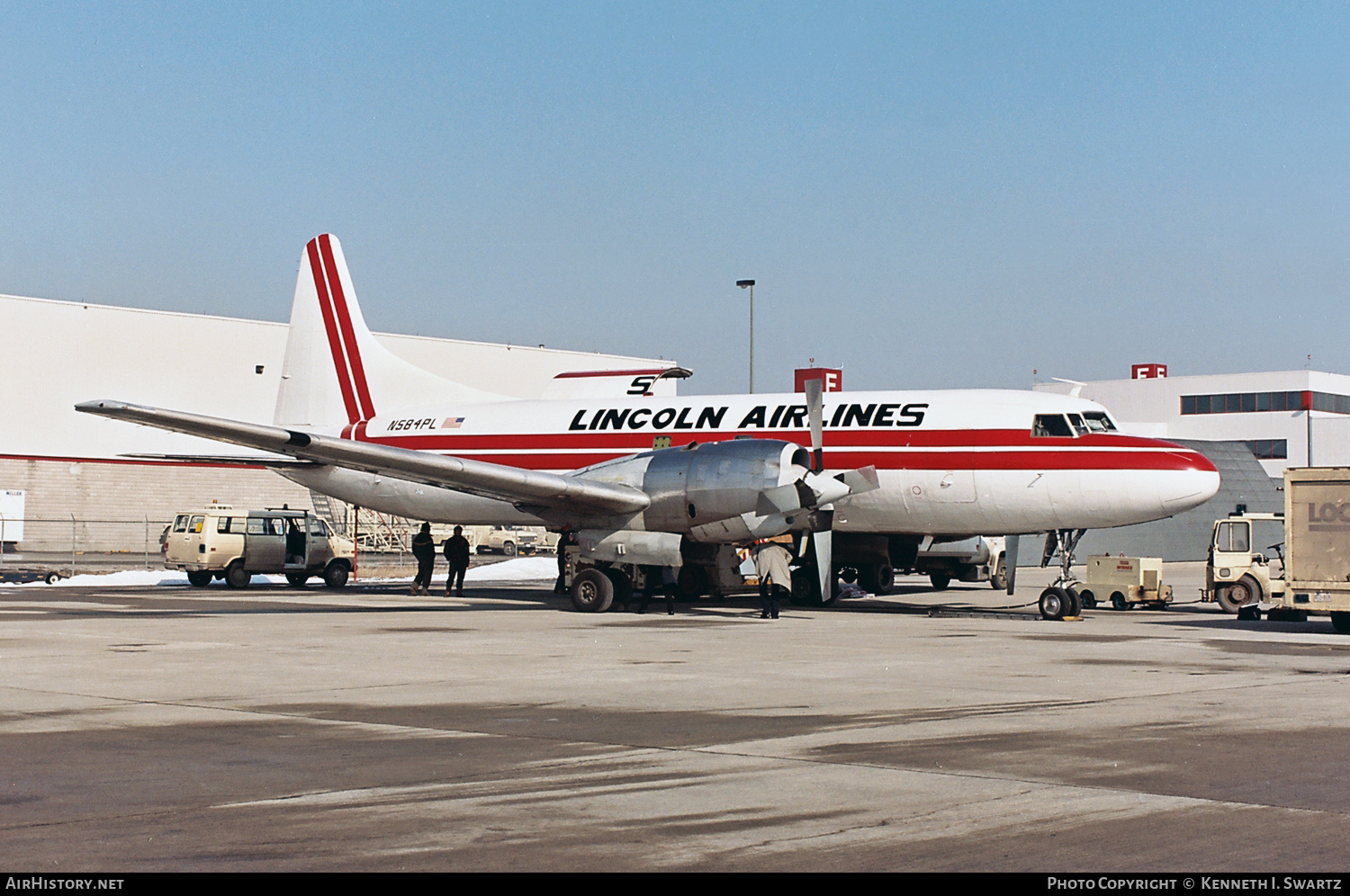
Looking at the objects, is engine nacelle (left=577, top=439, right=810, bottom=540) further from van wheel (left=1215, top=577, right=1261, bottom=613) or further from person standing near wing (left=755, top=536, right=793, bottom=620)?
van wheel (left=1215, top=577, right=1261, bottom=613)

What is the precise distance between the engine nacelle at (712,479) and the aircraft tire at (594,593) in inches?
64.1

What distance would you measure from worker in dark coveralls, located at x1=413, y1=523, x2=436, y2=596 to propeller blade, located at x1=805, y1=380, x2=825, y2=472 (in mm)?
10781

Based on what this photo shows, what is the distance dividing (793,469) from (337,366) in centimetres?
1526

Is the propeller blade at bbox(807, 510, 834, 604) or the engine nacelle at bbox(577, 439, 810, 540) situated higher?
the engine nacelle at bbox(577, 439, 810, 540)

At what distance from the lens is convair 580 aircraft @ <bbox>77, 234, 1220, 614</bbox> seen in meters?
24.3

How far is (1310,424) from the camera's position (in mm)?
87188

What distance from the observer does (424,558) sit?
32.8 meters

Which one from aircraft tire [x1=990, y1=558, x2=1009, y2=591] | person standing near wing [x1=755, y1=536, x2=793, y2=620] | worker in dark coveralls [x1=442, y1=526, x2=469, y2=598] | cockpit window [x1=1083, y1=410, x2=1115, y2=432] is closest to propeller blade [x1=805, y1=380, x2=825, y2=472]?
person standing near wing [x1=755, y1=536, x2=793, y2=620]

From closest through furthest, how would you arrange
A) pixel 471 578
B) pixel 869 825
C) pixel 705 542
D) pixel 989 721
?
pixel 869 825, pixel 989 721, pixel 705 542, pixel 471 578

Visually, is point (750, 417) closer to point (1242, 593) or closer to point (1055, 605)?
point (1055, 605)

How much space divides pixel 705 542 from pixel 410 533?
40.7 metres

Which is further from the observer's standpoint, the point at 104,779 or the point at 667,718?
the point at 667,718

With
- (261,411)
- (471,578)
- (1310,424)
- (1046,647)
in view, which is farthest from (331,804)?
(1310,424)

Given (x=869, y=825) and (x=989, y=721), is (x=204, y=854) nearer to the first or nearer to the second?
(x=869, y=825)
